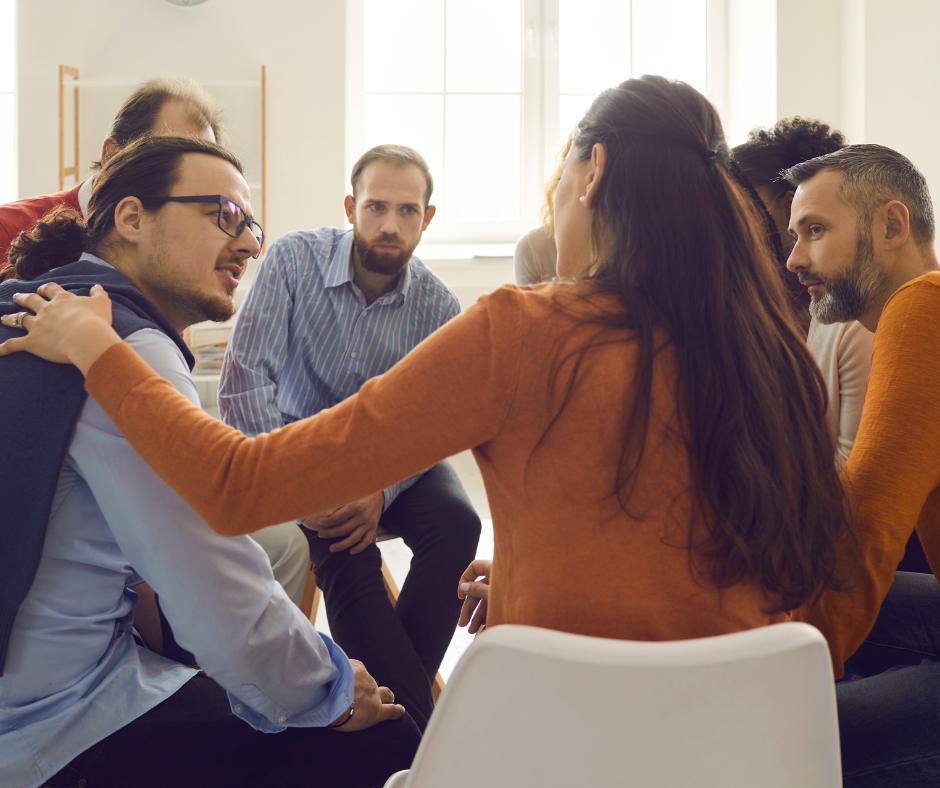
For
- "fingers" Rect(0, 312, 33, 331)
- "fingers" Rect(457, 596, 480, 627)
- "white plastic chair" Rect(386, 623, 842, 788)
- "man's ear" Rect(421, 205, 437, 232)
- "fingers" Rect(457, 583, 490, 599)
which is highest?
"man's ear" Rect(421, 205, 437, 232)

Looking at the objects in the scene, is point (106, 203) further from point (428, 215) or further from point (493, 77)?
point (493, 77)

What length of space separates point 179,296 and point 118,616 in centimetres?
53

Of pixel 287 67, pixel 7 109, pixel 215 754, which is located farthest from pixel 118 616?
pixel 7 109

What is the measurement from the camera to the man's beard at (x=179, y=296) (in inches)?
48.6

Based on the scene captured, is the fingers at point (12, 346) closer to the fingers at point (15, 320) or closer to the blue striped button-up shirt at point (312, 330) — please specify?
the fingers at point (15, 320)

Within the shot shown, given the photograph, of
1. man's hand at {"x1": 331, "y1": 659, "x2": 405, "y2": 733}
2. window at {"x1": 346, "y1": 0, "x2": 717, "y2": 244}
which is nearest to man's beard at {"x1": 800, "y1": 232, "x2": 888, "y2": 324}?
man's hand at {"x1": 331, "y1": 659, "x2": 405, "y2": 733}

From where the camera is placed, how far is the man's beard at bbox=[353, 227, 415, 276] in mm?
2188

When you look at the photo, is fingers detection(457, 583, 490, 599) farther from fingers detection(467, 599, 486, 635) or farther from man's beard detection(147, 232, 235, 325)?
man's beard detection(147, 232, 235, 325)

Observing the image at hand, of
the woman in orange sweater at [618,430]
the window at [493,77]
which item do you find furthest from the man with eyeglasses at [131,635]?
the window at [493,77]

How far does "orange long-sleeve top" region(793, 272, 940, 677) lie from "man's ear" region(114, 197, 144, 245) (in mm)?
1097

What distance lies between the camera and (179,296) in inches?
49.9

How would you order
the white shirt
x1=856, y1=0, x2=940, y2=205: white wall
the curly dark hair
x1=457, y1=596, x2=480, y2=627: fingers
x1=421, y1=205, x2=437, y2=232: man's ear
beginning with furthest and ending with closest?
x1=856, y1=0, x2=940, y2=205: white wall
x1=421, y1=205, x2=437, y2=232: man's ear
the curly dark hair
the white shirt
x1=457, y1=596, x2=480, y2=627: fingers

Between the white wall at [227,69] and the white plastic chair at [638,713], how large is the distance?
11.9 feet

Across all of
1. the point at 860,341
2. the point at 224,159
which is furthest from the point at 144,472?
the point at 860,341
